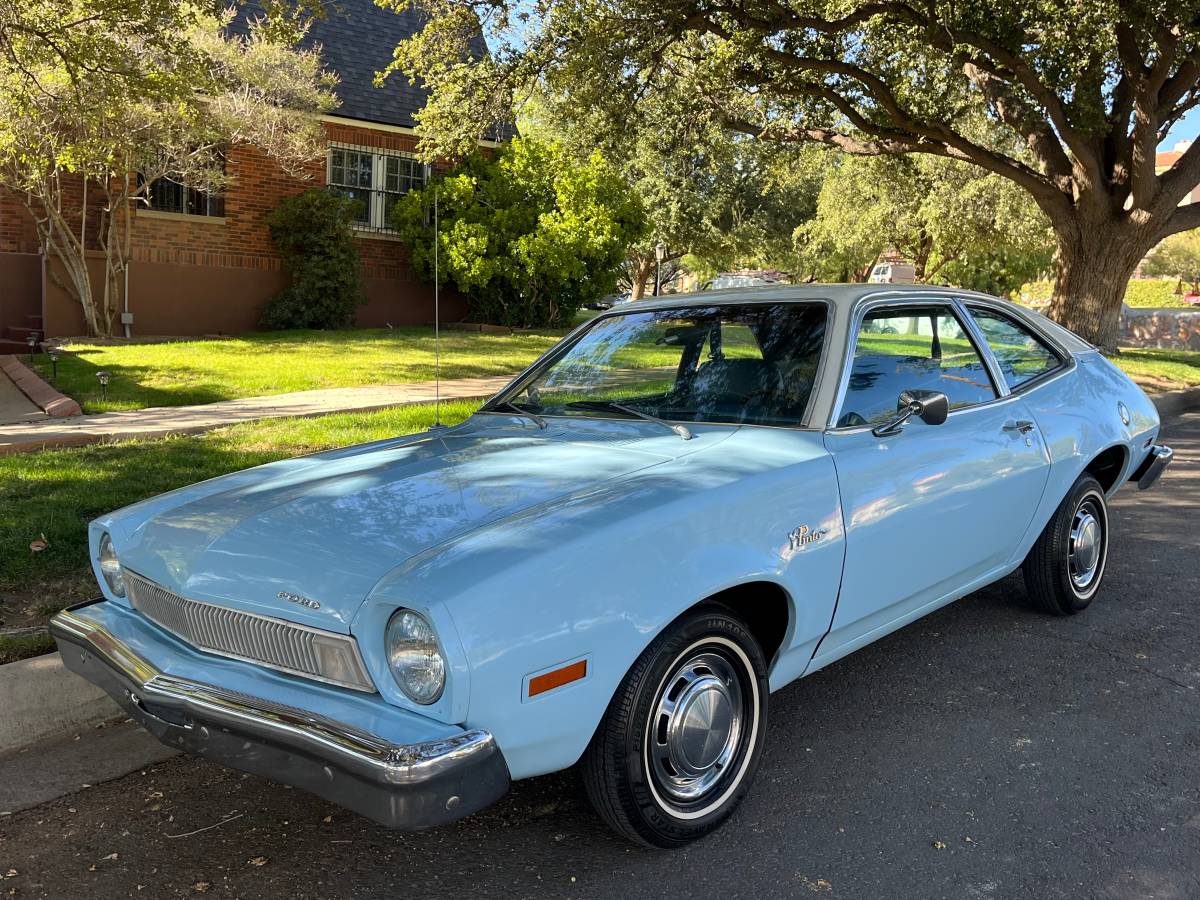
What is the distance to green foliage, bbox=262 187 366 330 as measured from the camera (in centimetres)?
1756

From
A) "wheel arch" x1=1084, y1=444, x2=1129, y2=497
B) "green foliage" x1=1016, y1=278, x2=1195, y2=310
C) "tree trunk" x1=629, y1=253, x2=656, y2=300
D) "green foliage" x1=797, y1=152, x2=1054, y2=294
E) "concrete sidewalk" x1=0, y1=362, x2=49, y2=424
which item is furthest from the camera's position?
"green foliage" x1=1016, y1=278, x2=1195, y2=310

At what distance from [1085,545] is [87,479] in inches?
222

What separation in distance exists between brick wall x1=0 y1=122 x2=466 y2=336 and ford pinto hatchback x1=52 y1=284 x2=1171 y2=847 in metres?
14.3

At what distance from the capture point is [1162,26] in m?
11.5

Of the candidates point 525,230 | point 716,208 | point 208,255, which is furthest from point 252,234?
point 716,208

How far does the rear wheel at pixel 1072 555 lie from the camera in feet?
15.4

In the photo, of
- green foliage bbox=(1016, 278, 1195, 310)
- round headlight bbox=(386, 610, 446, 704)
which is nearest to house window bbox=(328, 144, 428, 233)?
round headlight bbox=(386, 610, 446, 704)

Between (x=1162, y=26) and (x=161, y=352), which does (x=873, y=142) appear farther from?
(x=161, y=352)

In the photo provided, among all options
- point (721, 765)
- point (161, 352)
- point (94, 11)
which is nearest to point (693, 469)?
point (721, 765)

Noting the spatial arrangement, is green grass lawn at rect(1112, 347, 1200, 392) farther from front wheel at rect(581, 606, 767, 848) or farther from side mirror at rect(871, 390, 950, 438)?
front wheel at rect(581, 606, 767, 848)

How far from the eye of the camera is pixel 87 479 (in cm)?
653

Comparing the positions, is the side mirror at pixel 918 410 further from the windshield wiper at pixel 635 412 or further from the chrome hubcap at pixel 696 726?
the chrome hubcap at pixel 696 726

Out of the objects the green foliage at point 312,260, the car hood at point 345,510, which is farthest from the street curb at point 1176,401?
the green foliage at point 312,260

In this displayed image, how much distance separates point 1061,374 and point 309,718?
151 inches
